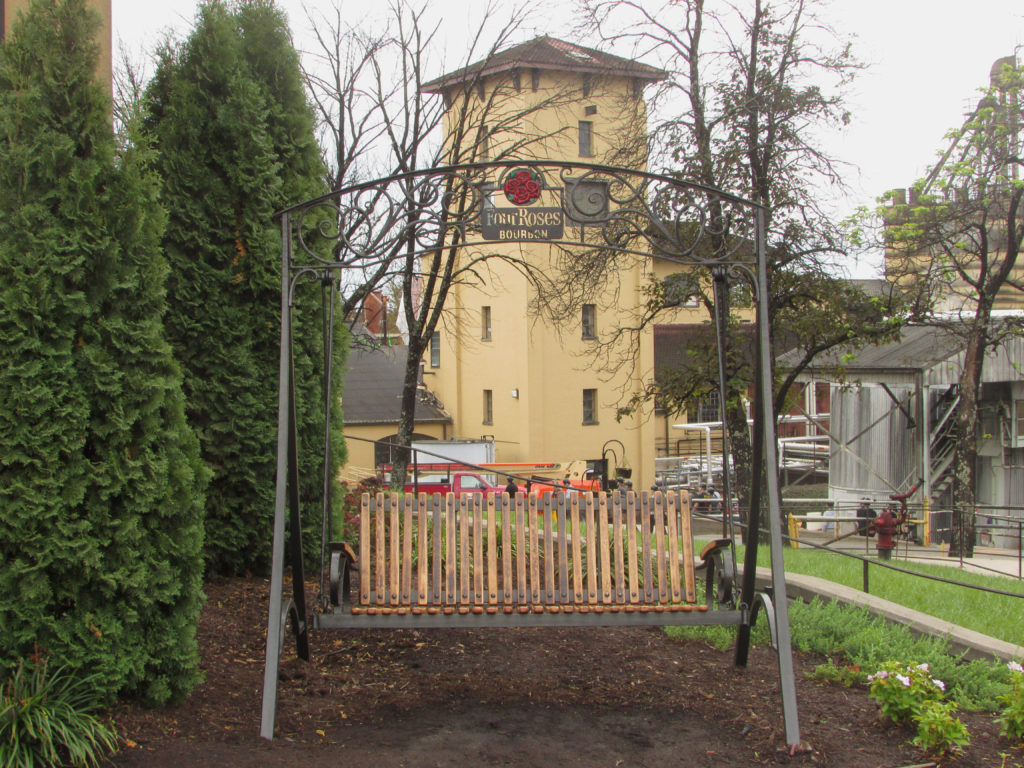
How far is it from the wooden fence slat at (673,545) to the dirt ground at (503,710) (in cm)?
63

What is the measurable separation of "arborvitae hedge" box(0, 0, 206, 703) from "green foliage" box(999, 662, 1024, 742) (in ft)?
13.6

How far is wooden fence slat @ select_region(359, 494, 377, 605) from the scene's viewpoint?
212 inches

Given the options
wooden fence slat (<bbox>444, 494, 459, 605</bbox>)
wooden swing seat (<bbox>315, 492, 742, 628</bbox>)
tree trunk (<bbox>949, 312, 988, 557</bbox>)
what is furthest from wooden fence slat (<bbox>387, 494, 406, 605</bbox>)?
tree trunk (<bbox>949, 312, 988, 557</bbox>)

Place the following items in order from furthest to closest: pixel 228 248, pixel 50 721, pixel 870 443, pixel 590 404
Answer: pixel 590 404
pixel 870 443
pixel 228 248
pixel 50 721

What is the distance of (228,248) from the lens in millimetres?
7293

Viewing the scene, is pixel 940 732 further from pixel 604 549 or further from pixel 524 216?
pixel 524 216

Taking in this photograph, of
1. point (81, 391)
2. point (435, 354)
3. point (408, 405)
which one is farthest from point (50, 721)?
point (435, 354)

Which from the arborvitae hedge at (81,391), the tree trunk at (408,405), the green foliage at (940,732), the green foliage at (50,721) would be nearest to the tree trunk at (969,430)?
the tree trunk at (408,405)

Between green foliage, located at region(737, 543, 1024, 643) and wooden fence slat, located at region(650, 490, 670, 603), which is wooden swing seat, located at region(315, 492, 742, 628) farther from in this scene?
green foliage, located at region(737, 543, 1024, 643)

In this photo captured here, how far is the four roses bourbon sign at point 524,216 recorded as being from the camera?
5.50 metres

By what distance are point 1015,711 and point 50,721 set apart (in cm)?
451

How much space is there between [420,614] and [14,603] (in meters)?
1.98

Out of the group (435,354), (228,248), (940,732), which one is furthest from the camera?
(435,354)

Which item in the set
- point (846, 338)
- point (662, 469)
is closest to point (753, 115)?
Result: point (846, 338)
